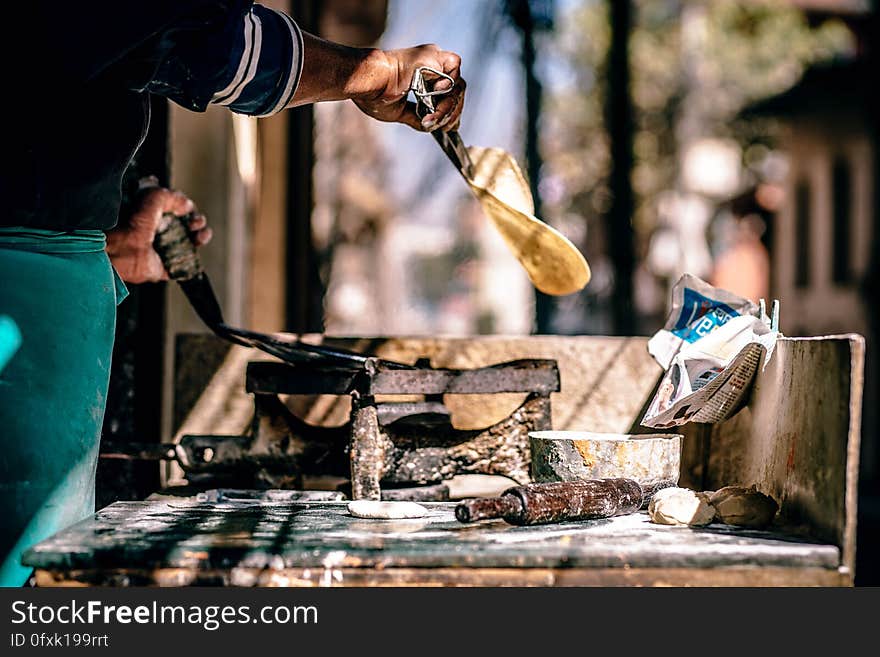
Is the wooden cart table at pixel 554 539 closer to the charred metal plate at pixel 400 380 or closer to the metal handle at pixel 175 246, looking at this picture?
the charred metal plate at pixel 400 380

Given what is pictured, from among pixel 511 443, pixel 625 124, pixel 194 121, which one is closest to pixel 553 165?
pixel 625 124

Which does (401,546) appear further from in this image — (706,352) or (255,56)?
(706,352)

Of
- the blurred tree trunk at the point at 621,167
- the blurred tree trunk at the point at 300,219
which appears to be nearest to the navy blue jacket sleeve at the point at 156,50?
the blurred tree trunk at the point at 300,219

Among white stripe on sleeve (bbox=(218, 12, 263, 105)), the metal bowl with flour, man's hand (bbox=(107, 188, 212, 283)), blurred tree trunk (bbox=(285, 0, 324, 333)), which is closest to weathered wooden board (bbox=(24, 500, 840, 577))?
the metal bowl with flour

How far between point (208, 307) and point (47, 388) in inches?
38.3

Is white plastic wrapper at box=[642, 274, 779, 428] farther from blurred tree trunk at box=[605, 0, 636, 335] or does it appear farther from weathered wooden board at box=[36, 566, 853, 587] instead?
blurred tree trunk at box=[605, 0, 636, 335]

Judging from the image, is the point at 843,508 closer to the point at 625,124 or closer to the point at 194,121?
the point at 194,121

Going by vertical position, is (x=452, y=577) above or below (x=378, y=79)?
below

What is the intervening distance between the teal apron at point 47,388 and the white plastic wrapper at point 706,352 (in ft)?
4.60

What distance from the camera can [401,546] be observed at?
1.72m

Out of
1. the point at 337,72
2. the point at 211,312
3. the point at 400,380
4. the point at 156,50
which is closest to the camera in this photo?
the point at 156,50

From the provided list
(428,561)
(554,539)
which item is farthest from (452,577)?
(554,539)

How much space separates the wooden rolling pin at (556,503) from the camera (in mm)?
1902

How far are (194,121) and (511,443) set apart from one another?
91.1 inches
